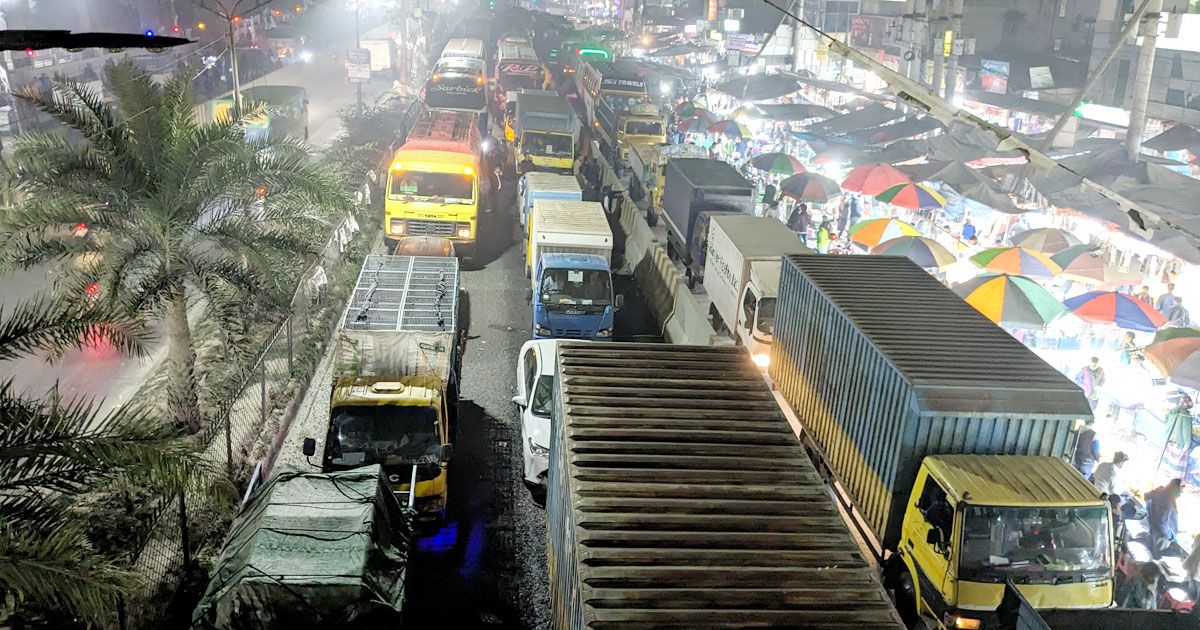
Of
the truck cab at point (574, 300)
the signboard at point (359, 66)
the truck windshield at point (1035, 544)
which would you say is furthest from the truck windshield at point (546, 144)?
the truck windshield at point (1035, 544)

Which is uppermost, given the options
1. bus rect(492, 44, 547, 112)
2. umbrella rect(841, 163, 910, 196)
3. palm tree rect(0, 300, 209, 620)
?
bus rect(492, 44, 547, 112)

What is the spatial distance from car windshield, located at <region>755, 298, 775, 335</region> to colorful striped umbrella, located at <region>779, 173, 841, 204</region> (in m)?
9.52

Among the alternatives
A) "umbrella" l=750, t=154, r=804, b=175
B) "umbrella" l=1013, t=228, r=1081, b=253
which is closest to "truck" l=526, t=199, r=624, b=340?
"umbrella" l=1013, t=228, r=1081, b=253

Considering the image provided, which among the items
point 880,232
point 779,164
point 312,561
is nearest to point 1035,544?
point 312,561

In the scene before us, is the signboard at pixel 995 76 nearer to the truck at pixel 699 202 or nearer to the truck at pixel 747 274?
the truck at pixel 699 202

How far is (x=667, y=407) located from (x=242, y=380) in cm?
796

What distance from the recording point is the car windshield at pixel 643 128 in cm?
3488

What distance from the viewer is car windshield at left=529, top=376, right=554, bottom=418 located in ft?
42.2

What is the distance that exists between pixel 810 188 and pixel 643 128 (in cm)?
1131

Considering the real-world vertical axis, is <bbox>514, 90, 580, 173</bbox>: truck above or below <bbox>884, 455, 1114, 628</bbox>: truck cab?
above

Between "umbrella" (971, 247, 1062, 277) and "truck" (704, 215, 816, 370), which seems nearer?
"truck" (704, 215, 816, 370)

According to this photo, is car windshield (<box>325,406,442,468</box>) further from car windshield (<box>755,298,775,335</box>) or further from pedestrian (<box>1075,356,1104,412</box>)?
pedestrian (<box>1075,356,1104,412</box>)

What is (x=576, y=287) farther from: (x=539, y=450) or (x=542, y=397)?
(x=539, y=450)

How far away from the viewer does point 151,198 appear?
40.5 ft
